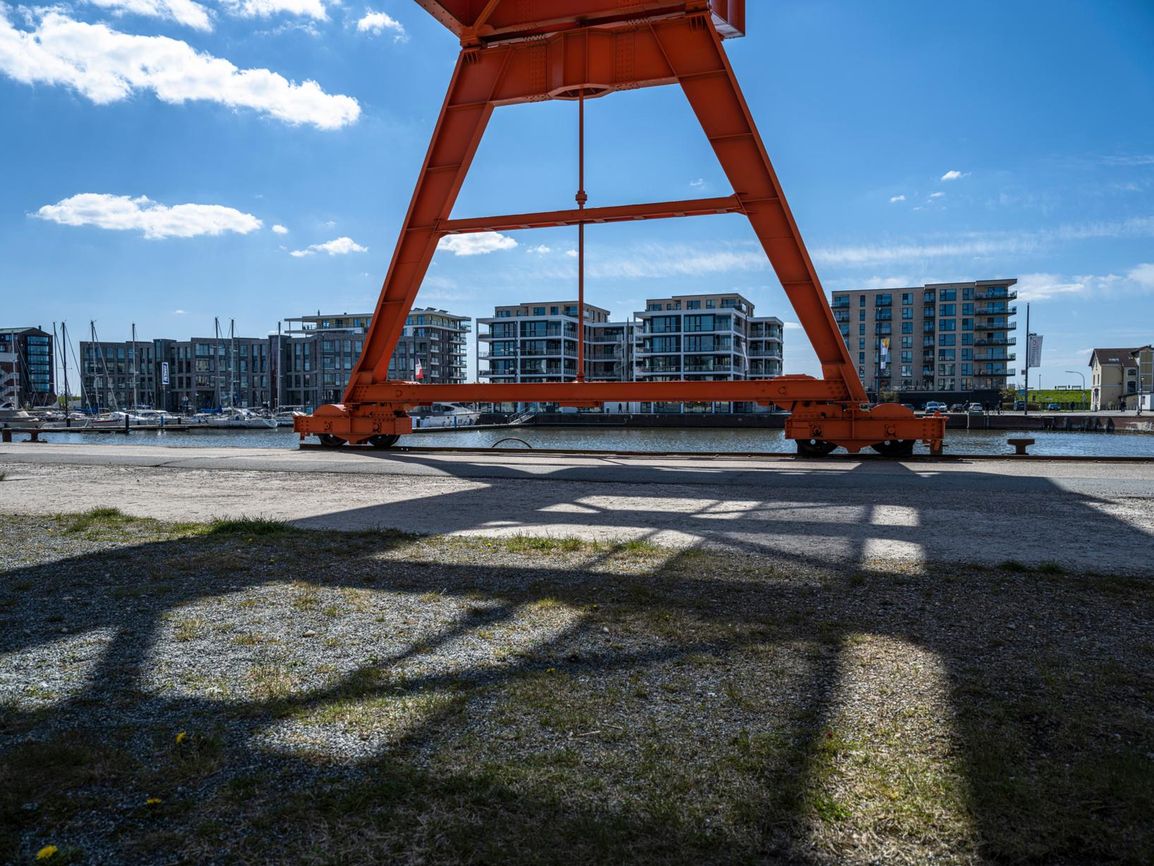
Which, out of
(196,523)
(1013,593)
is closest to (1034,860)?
(1013,593)

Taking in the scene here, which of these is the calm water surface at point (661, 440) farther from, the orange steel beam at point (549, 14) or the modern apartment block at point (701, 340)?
the modern apartment block at point (701, 340)

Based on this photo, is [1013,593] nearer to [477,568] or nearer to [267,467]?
[477,568]

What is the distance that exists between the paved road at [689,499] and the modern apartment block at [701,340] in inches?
3625

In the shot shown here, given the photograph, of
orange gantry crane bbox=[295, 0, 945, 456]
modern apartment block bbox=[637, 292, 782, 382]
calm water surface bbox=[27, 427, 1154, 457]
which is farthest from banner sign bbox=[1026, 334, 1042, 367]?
orange gantry crane bbox=[295, 0, 945, 456]

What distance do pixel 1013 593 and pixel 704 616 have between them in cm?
206

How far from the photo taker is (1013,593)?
4840 mm

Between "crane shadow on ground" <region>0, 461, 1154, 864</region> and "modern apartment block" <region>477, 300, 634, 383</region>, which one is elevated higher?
"modern apartment block" <region>477, 300, 634, 383</region>

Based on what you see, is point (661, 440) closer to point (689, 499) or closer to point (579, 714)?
point (689, 499)

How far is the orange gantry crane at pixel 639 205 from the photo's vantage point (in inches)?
585

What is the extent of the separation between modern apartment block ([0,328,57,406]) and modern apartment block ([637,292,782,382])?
3837 inches

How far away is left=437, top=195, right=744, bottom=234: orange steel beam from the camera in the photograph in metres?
15.1

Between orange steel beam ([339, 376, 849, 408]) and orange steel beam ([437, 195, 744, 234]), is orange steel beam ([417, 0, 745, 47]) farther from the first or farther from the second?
orange steel beam ([339, 376, 849, 408])

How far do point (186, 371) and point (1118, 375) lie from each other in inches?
6296

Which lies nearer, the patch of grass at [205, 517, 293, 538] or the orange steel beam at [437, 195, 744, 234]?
the patch of grass at [205, 517, 293, 538]
